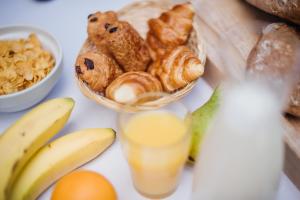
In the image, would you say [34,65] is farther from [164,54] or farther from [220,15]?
[220,15]

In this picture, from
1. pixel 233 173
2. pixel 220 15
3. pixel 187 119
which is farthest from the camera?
pixel 220 15

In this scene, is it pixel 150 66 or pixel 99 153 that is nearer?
pixel 99 153

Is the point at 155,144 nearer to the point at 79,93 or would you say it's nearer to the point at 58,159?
the point at 58,159

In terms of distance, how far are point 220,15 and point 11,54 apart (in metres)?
0.45

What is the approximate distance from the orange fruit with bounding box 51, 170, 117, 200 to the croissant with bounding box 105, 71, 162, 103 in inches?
6.0

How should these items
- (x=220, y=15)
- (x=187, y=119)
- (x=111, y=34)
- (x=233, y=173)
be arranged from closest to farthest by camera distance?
(x=233, y=173) → (x=187, y=119) → (x=111, y=34) → (x=220, y=15)

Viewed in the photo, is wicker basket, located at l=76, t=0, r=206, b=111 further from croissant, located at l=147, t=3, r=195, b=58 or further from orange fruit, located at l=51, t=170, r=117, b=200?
orange fruit, located at l=51, t=170, r=117, b=200

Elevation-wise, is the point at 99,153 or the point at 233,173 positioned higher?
the point at 233,173

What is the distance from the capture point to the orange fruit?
51 cm

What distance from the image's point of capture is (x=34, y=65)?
712 mm

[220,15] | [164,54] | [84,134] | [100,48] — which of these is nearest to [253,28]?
[220,15]

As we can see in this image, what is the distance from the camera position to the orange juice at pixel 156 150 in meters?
0.50

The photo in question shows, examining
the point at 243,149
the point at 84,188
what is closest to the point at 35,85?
the point at 84,188

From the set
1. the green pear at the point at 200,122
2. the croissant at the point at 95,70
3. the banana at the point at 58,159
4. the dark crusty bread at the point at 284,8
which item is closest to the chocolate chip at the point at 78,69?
the croissant at the point at 95,70
